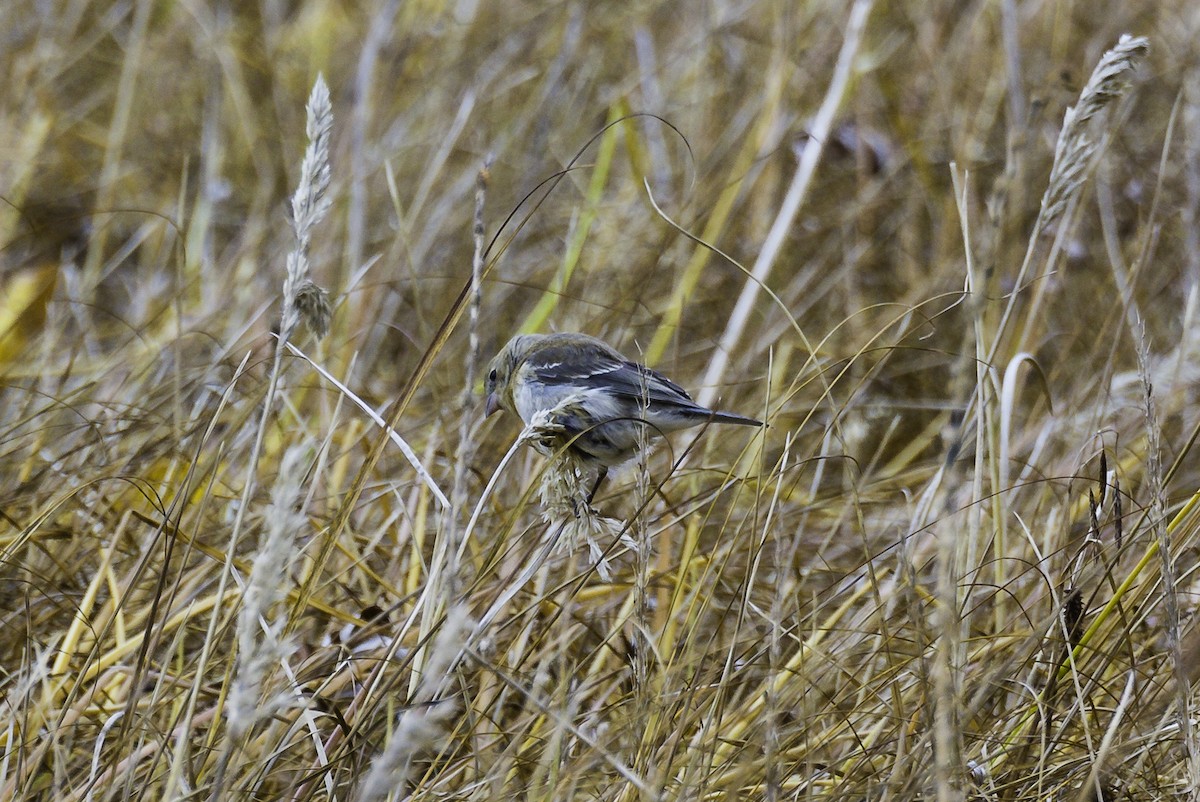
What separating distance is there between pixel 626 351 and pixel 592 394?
3.97 ft

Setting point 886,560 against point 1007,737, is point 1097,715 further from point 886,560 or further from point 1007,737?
point 886,560

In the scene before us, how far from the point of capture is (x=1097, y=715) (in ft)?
6.31

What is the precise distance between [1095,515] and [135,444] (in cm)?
228

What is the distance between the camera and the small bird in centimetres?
268

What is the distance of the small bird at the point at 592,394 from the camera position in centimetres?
268

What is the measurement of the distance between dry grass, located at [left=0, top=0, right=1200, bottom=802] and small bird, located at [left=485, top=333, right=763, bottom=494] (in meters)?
0.13

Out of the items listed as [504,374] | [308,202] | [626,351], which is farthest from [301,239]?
[626,351]

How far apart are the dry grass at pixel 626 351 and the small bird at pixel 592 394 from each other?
0.43 feet

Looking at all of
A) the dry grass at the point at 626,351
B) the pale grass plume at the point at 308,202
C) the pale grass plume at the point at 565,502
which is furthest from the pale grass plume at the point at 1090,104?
the pale grass plume at the point at 308,202

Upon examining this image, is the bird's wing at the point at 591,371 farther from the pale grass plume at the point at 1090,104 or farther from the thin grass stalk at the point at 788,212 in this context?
the pale grass plume at the point at 1090,104

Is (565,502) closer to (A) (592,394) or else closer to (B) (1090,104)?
(A) (592,394)

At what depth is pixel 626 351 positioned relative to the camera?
12.3 feet

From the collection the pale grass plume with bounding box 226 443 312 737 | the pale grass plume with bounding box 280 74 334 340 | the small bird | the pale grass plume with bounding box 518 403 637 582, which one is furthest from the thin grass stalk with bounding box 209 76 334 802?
the small bird

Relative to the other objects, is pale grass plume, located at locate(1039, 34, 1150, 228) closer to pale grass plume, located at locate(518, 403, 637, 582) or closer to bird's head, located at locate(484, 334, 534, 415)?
pale grass plume, located at locate(518, 403, 637, 582)
